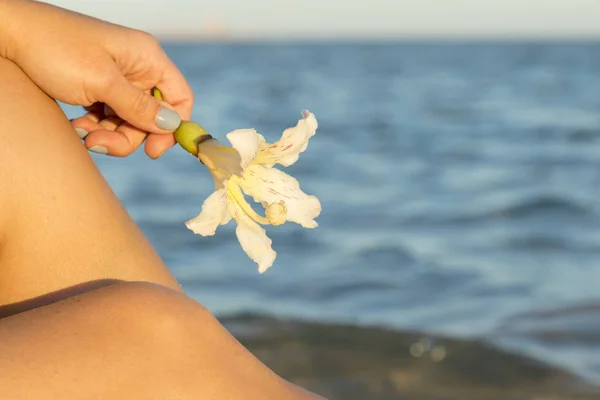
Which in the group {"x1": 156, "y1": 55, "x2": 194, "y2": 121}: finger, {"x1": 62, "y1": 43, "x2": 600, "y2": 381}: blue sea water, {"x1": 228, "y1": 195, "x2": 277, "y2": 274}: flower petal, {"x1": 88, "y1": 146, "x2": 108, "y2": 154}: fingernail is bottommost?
{"x1": 228, "y1": 195, "x2": 277, "y2": 274}: flower petal

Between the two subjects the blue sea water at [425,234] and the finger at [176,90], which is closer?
the finger at [176,90]

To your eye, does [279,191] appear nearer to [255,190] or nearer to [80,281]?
[255,190]

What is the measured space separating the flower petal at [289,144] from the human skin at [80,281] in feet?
0.99

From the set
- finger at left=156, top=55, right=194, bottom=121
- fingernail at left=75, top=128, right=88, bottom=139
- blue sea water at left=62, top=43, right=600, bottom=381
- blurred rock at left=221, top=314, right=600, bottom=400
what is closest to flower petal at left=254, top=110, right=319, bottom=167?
finger at left=156, top=55, right=194, bottom=121

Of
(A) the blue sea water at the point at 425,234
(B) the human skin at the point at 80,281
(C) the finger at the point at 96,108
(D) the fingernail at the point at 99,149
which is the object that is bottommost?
(B) the human skin at the point at 80,281

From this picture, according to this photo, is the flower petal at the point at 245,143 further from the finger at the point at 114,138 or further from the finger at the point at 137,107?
the finger at the point at 114,138

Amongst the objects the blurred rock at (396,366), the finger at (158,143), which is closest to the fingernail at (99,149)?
the finger at (158,143)

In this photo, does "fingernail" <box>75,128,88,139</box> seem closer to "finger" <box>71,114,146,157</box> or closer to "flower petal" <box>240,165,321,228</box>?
"finger" <box>71,114,146,157</box>

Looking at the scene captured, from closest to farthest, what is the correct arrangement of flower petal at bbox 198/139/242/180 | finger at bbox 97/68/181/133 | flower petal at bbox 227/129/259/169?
flower petal at bbox 227/129/259/169 < flower petal at bbox 198/139/242/180 < finger at bbox 97/68/181/133

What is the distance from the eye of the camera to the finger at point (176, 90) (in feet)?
6.86

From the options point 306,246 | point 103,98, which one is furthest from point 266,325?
point 103,98

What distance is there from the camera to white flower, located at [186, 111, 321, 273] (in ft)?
5.68

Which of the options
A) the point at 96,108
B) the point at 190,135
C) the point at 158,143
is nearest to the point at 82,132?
the point at 96,108

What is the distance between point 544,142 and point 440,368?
32.0ft
